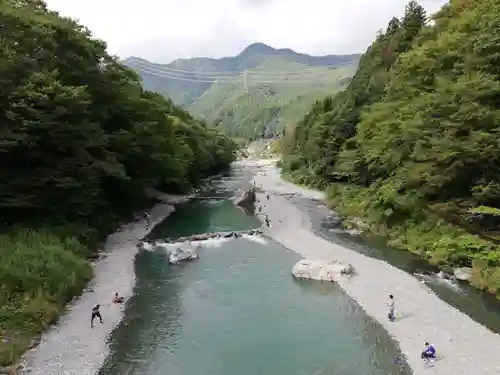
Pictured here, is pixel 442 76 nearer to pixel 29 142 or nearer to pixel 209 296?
pixel 209 296

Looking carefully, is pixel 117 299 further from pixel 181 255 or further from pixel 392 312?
pixel 392 312

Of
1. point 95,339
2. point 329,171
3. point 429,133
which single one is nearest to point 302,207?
point 329,171

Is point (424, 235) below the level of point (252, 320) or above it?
below

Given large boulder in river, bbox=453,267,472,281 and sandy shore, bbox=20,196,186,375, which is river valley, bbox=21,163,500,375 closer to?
sandy shore, bbox=20,196,186,375

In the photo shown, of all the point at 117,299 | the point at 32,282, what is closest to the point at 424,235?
the point at 117,299

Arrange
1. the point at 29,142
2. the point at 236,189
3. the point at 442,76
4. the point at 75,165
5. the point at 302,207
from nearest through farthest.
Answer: the point at 29,142 < the point at 75,165 < the point at 442,76 < the point at 302,207 < the point at 236,189

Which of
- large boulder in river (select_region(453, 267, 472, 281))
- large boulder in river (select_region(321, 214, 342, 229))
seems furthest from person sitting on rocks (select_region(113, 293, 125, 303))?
large boulder in river (select_region(321, 214, 342, 229))

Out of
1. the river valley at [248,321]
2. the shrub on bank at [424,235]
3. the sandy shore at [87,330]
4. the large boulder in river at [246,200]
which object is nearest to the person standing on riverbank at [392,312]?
the river valley at [248,321]
